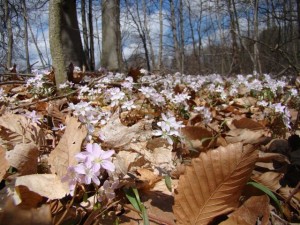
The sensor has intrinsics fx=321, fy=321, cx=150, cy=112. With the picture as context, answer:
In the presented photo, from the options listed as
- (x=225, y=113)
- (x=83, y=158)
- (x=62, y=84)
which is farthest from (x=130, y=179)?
(x=62, y=84)

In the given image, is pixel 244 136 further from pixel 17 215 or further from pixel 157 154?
pixel 17 215

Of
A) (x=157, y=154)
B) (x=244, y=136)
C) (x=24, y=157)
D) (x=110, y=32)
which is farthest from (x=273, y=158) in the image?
(x=110, y=32)

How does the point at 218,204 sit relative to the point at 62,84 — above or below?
below

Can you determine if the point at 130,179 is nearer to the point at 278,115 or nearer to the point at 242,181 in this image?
the point at 242,181

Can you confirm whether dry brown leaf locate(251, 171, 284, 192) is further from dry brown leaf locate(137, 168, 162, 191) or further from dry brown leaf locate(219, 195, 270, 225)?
dry brown leaf locate(137, 168, 162, 191)

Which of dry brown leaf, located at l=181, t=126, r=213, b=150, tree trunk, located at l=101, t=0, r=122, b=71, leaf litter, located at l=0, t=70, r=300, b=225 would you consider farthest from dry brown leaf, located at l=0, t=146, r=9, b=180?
tree trunk, located at l=101, t=0, r=122, b=71

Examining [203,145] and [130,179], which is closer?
[130,179]

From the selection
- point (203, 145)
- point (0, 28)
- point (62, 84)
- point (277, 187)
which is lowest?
point (277, 187)

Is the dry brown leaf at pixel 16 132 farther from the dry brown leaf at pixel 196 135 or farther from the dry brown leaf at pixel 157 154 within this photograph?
the dry brown leaf at pixel 196 135
